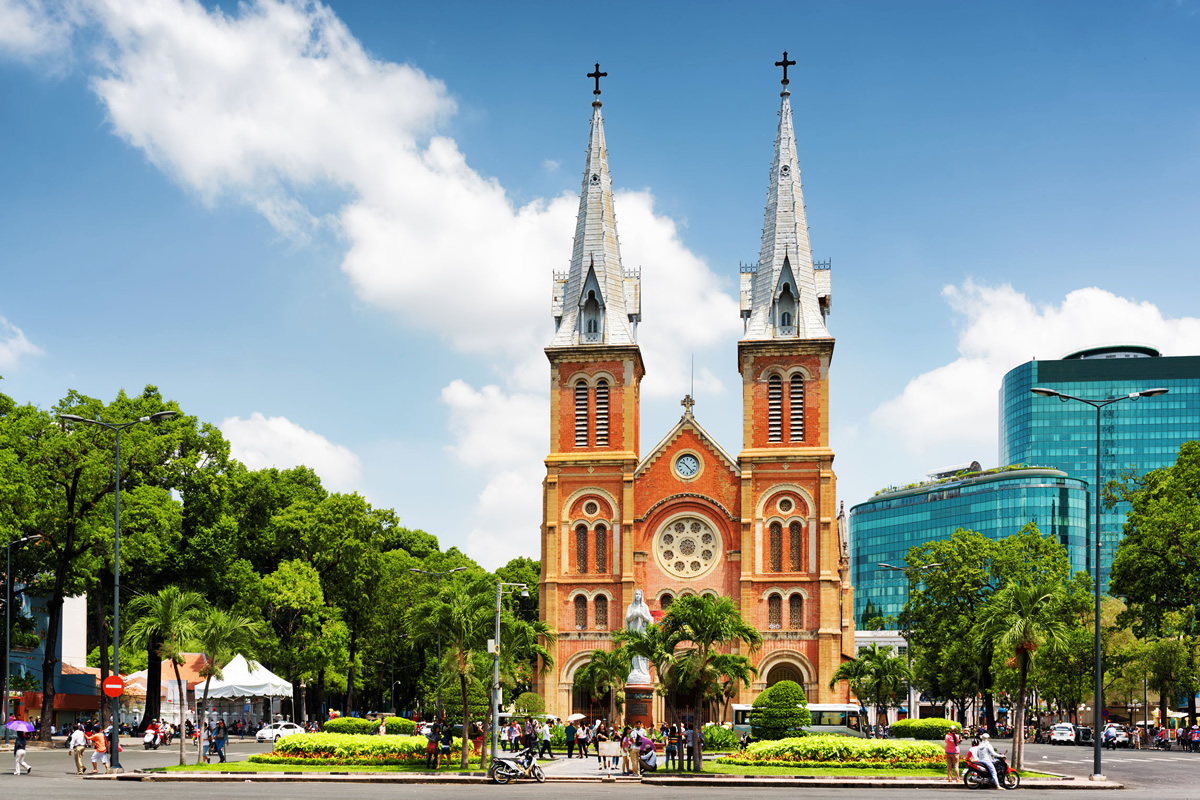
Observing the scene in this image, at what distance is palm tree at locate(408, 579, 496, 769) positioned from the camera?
37.3m

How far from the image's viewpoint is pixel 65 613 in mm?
67312

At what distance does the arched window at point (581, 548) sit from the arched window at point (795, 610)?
39.5ft

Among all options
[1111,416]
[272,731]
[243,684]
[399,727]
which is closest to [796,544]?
[399,727]

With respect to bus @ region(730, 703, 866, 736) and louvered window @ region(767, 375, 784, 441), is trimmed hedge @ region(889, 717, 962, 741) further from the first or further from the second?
louvered window @ region(767, 375, 784, 441)

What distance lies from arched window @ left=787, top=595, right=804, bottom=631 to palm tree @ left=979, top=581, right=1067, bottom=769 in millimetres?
36149

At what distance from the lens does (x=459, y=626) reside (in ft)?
123

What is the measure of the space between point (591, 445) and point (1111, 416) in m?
101

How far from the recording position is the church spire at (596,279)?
250 ft

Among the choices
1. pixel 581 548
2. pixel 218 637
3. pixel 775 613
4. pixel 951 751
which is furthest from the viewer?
pixel 581 548

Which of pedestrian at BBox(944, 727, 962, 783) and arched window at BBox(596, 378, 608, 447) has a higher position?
arched window at BBox(596, 378, 608, 447)

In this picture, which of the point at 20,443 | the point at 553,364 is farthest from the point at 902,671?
the point at 20,443

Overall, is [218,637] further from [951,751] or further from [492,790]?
[951,751]

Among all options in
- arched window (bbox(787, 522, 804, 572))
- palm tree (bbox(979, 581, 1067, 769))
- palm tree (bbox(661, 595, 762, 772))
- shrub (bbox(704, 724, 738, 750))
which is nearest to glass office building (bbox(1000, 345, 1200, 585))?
arched window (bbox(787, 522, 804, 572))

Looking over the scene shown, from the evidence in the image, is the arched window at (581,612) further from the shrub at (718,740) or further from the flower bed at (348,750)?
the flower bed at (348,750)
